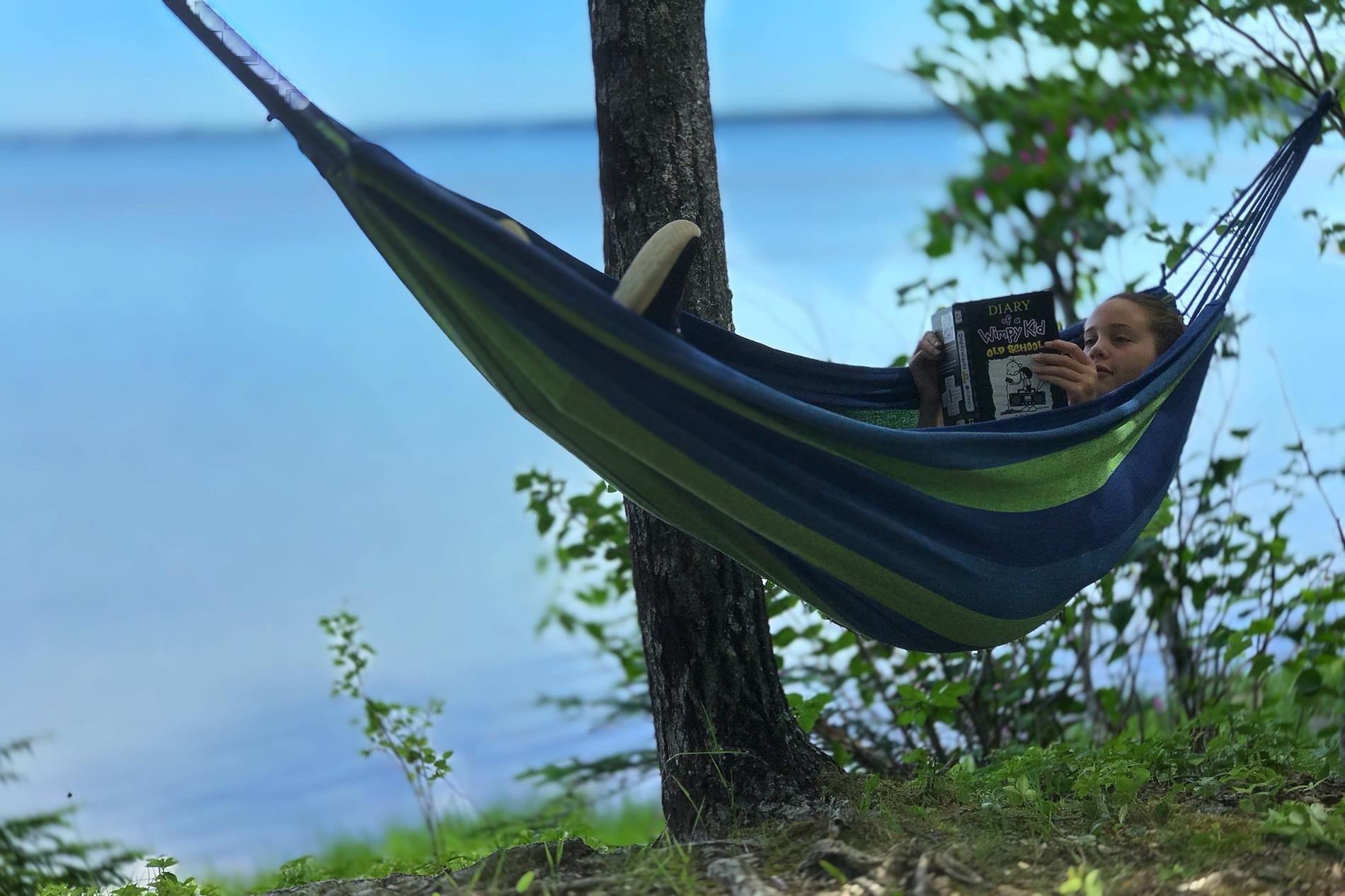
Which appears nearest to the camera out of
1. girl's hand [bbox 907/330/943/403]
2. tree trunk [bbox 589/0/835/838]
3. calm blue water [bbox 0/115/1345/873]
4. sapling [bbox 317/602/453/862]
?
tree trunk [bbox 589/0/835/838]

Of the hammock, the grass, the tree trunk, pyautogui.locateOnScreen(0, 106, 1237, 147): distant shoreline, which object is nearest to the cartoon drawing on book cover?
the hammock

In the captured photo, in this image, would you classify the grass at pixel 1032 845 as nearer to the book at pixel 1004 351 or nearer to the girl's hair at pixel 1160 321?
the book at pixel 1004 351

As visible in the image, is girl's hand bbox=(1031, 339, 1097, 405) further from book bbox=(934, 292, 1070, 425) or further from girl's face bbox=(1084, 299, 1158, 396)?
girl's face bbox=(1084, 299, 1158, 396)

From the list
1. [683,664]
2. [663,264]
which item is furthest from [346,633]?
[663,264]

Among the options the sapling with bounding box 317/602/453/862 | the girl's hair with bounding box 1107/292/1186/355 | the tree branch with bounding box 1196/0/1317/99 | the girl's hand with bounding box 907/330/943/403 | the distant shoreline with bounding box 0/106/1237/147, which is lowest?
the sapling with bounding box 317/602/453/862

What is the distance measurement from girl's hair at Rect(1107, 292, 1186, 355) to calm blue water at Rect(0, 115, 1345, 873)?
98 cm

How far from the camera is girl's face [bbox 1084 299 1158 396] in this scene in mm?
2229

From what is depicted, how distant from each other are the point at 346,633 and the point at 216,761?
1.43m

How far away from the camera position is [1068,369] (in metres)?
1.92

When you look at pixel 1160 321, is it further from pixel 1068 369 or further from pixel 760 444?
pixel 760 444

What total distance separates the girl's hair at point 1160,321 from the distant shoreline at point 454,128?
8.29ft

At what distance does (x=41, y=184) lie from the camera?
14.9ft

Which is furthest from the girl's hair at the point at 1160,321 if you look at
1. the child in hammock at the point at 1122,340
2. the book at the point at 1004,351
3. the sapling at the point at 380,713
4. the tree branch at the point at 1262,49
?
the sapling at the point at 380,713

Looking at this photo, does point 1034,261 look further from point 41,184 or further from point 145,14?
point 41,184
